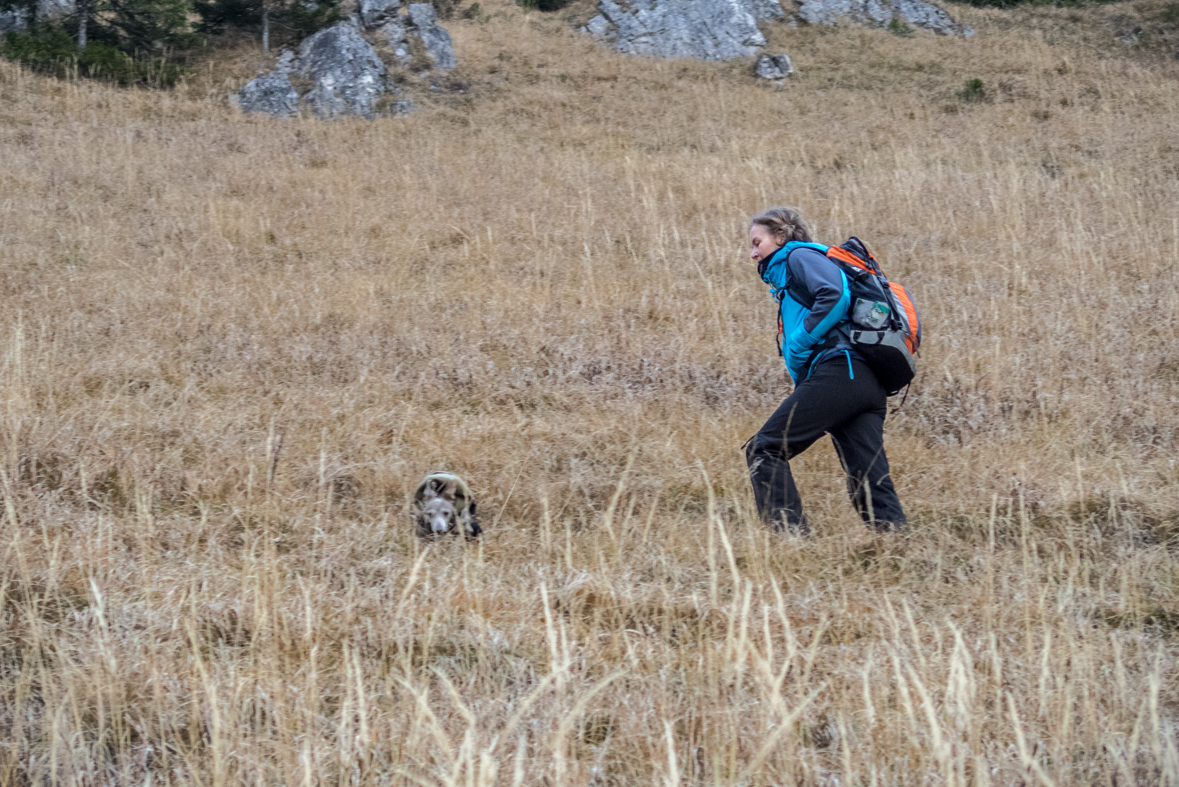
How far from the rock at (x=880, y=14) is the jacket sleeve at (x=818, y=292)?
20.5m

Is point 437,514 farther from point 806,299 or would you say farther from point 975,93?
point 975,93

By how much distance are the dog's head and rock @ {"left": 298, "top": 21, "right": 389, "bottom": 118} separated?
41.2 ft

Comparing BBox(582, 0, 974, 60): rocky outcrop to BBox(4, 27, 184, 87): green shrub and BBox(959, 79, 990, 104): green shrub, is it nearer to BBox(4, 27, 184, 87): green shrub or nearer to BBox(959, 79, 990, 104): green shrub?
BBox(959, 79, 990, 104): green shrub

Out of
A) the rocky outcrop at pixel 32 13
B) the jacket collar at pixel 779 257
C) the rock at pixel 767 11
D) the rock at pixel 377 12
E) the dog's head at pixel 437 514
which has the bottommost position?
the dog's head at pixel 437 514

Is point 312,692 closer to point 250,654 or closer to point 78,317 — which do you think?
point 250,654

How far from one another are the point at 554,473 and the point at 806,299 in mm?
1536

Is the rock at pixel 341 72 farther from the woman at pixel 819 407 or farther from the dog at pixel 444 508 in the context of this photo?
the woman at pixel 819 407

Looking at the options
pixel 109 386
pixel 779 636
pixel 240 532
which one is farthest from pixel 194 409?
pixel 779 636

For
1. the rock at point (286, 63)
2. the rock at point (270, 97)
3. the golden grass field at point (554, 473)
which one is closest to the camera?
the golden grass field at point (554, 473)

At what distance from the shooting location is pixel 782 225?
3.73 m

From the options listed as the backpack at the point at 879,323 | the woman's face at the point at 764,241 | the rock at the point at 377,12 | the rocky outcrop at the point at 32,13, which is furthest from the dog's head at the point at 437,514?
the rocky outcrop at the point at 32,13

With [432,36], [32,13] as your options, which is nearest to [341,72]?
[432,36]

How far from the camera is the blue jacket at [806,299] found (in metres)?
3.45

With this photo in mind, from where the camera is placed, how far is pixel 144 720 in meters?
2.21
